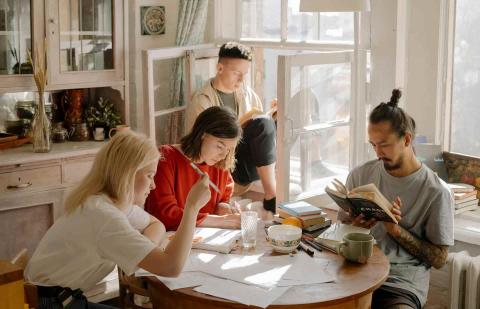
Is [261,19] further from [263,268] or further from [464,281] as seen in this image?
[263,268]

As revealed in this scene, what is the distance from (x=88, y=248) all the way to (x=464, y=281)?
5.60ft

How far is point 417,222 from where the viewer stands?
2.67 m

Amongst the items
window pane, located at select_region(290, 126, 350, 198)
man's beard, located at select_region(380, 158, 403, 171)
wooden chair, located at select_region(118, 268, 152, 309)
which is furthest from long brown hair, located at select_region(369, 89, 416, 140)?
wooden chair, located at select_region(118, 268, 152, 309)

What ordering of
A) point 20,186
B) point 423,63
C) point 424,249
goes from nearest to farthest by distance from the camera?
point 424,249 < point 20,186 < point 423,63

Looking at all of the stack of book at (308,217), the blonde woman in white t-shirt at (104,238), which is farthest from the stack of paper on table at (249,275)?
the stack of book at (308,217)

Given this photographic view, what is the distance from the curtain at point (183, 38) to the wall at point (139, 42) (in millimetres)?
97

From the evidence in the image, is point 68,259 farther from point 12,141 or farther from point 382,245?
point 12,141

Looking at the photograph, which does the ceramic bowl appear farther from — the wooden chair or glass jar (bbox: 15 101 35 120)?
glass jar (bbox: 15 101 35 120)

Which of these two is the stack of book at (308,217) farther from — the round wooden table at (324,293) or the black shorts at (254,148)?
the black shorts at (254,148)

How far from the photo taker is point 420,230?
105 inches

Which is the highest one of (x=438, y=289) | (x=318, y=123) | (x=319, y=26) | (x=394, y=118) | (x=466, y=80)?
(x=319, y=26)

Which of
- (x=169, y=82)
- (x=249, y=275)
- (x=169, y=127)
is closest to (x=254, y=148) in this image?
(x=169, y=127)

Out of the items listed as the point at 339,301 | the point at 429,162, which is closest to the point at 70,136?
the point at 429,162

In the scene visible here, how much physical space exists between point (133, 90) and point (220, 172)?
1.54 metres
